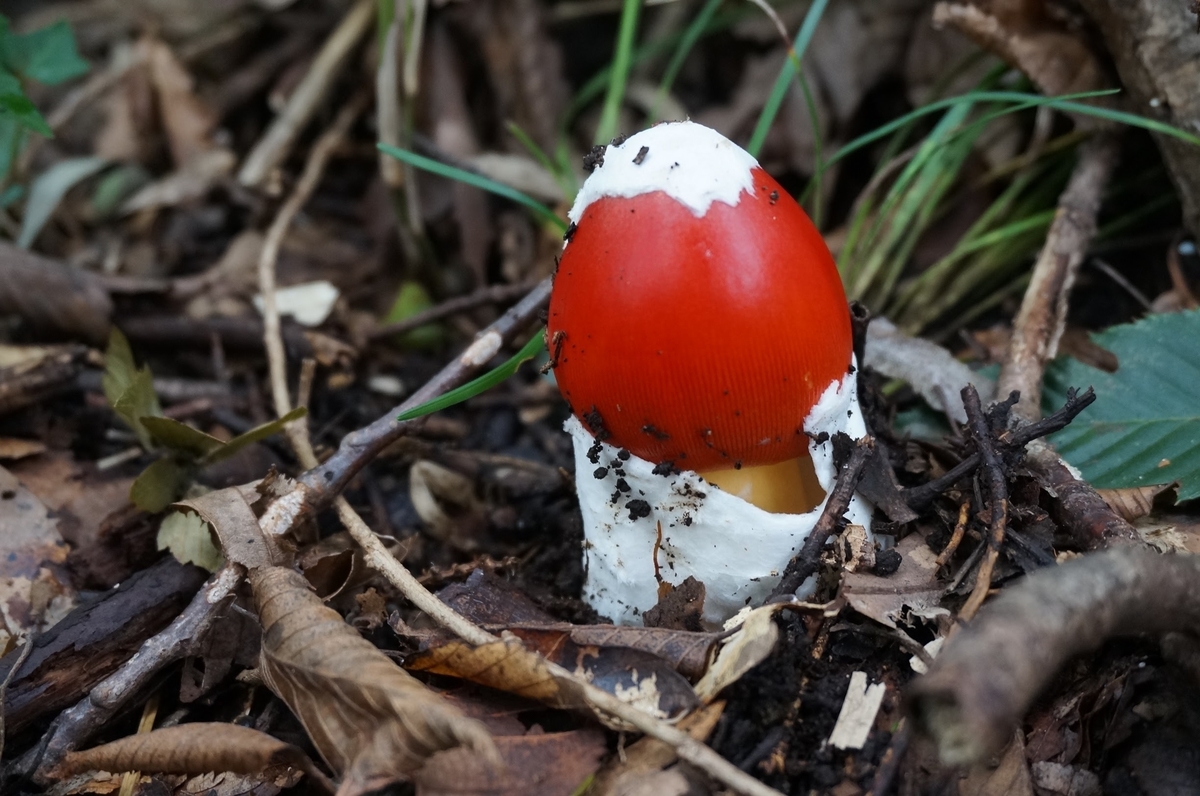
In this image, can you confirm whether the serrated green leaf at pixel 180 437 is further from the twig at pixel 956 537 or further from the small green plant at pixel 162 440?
the twig at pixel 956 537

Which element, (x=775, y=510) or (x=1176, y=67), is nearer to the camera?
(x=775, y=510)

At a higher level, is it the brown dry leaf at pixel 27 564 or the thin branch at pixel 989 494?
the thin branch at pixel 989 494

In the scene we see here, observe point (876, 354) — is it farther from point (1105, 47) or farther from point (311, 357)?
point (311, 357)

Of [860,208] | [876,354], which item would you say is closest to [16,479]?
[876,354]

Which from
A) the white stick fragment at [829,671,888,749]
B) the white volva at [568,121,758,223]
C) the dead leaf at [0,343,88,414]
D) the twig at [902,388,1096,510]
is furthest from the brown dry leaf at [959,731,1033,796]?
the dead leaf at [0,343,88,414]

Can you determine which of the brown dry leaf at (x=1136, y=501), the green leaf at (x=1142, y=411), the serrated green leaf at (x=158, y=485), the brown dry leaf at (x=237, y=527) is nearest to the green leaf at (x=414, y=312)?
the serrated green leaf at (x=158, y=485)

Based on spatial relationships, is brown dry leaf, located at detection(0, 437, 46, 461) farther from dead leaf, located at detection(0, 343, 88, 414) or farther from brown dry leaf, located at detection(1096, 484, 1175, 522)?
brown dry leaf, located at detection(1096, 484, 1175, 522)

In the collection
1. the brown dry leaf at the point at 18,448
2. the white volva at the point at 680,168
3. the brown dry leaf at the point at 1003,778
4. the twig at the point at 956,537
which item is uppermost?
the white volva at the point at 680,168
